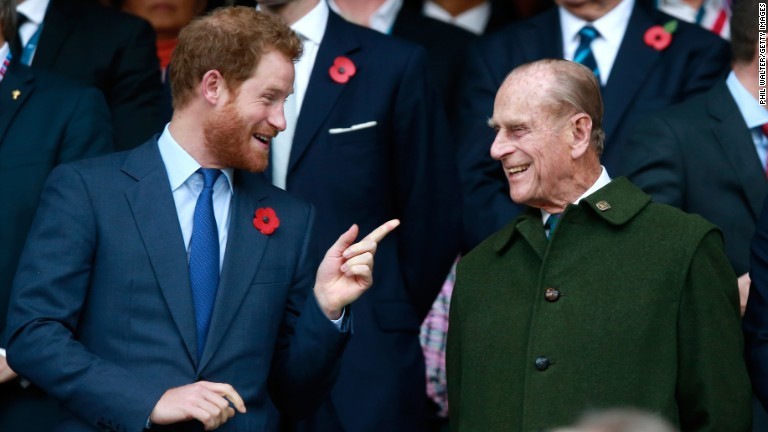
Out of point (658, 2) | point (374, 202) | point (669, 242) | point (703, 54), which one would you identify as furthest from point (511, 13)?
point (669, 242)

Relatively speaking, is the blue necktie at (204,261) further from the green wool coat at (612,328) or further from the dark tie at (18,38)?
the dark tie at (18,38)

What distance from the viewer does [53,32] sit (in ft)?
19.8

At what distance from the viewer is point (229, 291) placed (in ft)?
14.6

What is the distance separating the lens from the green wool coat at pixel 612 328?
14.2 feet

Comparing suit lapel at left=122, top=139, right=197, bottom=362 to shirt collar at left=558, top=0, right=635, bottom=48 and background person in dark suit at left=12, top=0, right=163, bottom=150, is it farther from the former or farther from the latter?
shirt collar at left=558, top=0, right=635, bottom=48

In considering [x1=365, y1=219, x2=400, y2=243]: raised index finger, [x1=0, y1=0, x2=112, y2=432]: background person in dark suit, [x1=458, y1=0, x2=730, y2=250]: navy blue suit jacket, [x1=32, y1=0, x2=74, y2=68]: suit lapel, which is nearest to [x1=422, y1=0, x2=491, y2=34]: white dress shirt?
[x1=458, y1=0, x2=730, y2=250]: navy blue suit jacket

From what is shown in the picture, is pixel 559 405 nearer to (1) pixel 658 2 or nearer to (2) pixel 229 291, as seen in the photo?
(2) pixel 229 291

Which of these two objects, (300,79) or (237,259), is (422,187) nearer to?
(300,79)

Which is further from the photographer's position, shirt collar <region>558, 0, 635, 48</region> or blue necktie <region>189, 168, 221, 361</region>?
shirt collar <region>558, 0, 635, 48</region>

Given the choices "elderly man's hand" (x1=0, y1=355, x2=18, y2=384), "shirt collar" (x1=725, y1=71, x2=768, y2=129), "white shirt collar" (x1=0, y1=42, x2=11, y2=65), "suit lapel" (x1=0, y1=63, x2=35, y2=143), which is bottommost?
"elderly man's hand" (x1=0, y1=355, x2=18, y2=384)

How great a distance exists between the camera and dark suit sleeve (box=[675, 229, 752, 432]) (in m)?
4.33

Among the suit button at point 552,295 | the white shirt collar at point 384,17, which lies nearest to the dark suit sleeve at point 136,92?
the white shirt collar at point 384,17

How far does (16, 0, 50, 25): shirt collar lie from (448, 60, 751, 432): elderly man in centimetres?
215

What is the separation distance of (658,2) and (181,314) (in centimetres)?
363
